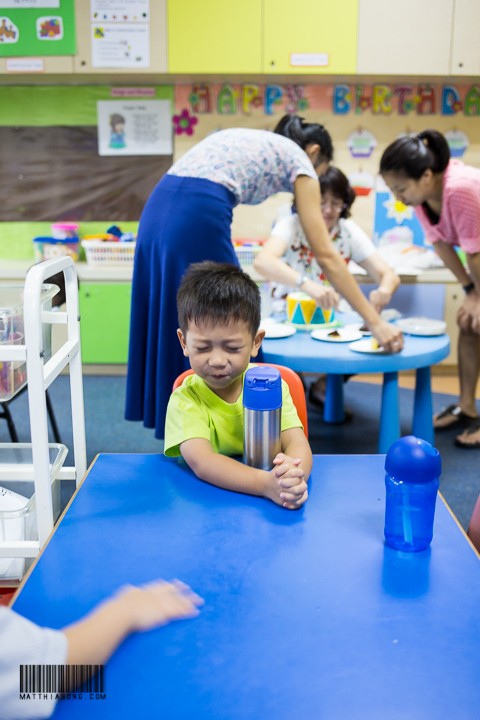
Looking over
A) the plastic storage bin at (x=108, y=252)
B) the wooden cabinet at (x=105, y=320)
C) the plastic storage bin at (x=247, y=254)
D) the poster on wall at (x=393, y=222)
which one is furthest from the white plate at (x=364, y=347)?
the poster on wall at (x=393, y=222)

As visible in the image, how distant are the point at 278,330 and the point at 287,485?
1.17m

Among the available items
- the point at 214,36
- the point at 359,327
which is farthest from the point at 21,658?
the point at 214,36

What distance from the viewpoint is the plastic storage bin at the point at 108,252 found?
11.9ft

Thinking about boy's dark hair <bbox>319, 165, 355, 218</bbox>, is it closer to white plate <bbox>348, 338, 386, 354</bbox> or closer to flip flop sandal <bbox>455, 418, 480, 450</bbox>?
white plate <bbox>348, 338, 386, 354</bbox>

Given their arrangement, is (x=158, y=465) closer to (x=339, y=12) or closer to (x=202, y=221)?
(x=202, y=221)

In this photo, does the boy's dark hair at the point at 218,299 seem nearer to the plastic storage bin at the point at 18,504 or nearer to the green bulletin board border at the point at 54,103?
the plastic storage bin at the point at 18,504

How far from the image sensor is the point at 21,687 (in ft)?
1.94

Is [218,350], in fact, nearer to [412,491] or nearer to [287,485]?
[287,485]

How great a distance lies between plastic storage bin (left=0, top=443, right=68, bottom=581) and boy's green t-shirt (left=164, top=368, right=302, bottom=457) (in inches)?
9.0

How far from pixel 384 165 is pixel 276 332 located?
0.71 meters

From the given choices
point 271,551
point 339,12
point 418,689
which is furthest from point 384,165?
point 418,689

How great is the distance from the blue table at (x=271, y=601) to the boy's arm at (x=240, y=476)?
0.05ft

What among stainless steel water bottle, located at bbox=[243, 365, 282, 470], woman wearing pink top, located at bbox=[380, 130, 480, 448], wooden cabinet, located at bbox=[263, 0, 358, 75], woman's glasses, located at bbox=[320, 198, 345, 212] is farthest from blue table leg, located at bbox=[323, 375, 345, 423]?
stainless steel water bottle, located at bbox=[243, 365, 282, 470]

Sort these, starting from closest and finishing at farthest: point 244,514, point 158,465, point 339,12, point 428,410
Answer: point 244,514 < point 158,465 < point 428,410 < point 339,12
